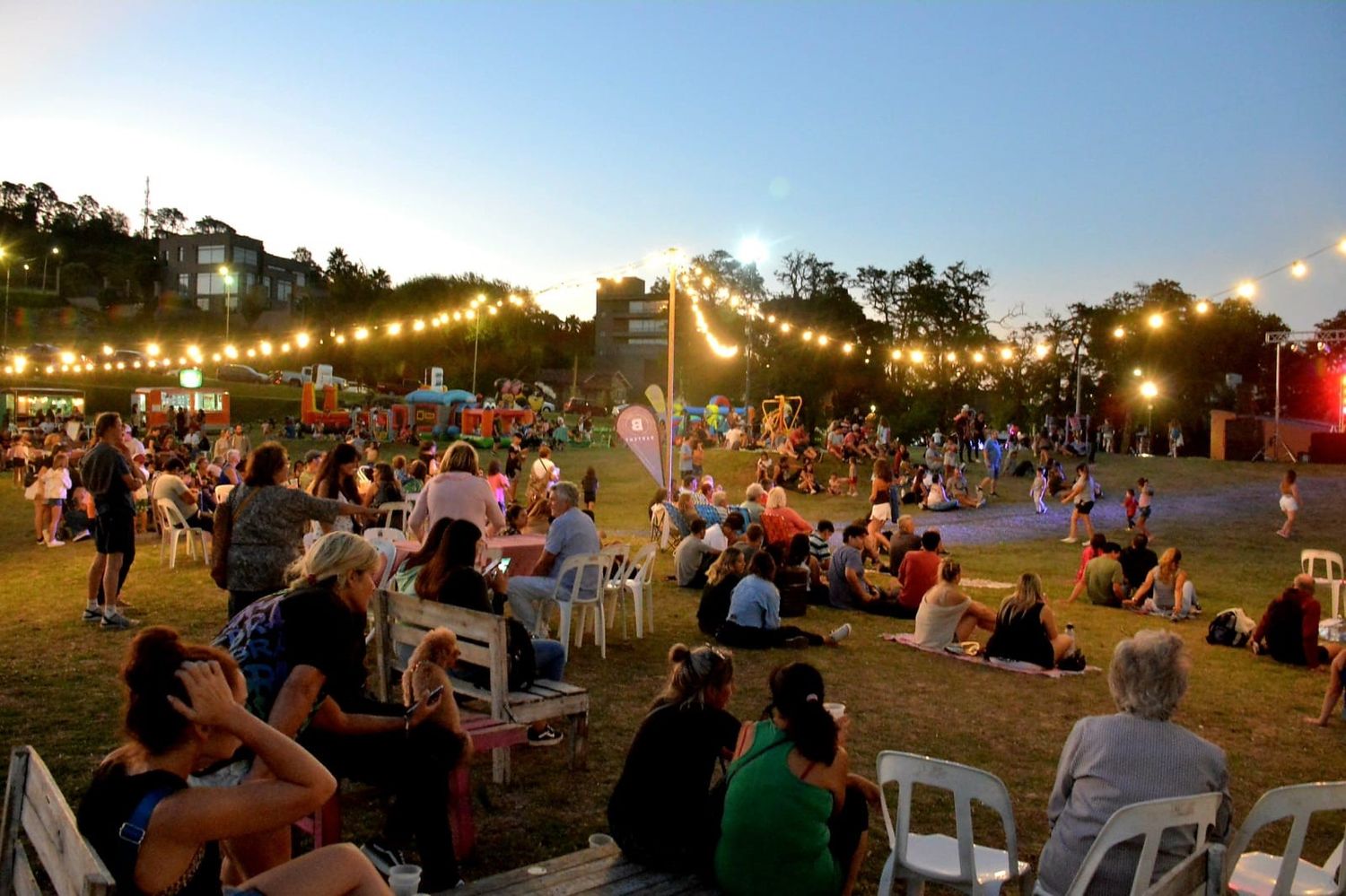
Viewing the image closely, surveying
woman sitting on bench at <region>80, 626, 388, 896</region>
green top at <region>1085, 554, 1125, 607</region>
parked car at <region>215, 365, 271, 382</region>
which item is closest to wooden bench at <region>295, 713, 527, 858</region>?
woman sitting on bench at <region>80, 626, 388, 896</region>

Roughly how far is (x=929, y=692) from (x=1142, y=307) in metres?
49.6

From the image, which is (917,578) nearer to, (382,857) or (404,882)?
(382,857)

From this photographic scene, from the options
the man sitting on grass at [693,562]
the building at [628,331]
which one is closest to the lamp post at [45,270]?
the building at [628,331]

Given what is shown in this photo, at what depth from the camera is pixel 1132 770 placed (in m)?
3.12

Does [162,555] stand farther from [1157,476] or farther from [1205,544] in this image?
[1157,476]

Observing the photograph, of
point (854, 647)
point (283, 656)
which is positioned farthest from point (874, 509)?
point (283, 656)

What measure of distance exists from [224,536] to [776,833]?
3935 millimetres

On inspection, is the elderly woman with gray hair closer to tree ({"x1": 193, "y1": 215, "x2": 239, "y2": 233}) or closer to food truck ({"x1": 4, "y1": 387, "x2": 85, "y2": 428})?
food truck ({"x1": 4, "y1": 387, "x2": 85, "y2": 428})

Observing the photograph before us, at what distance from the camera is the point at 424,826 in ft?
11.4

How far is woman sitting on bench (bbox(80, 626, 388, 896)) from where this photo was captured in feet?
6.57

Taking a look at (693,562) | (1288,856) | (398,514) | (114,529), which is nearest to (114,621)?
(114,529)

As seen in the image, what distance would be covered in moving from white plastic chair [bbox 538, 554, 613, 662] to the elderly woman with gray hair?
4.39 meters

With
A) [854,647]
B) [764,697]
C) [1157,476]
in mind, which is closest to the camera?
[764,697]

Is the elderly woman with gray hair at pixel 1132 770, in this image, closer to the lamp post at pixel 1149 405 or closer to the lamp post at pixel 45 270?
the lamp post at pixel 1149 405
